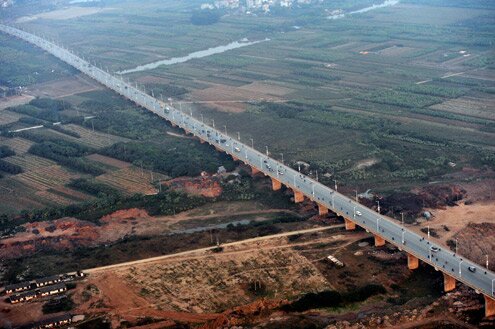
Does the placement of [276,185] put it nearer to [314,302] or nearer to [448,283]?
[314,302]

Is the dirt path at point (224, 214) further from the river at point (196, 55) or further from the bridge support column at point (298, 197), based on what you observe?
the river at point (196, 55)

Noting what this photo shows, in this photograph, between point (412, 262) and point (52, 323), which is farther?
point (412, 262)

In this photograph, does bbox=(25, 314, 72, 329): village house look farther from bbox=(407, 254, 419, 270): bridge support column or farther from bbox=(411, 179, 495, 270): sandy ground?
bbox=(411, 179, 495, 270): sandy ground

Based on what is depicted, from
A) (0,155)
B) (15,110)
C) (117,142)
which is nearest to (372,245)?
(117,142)

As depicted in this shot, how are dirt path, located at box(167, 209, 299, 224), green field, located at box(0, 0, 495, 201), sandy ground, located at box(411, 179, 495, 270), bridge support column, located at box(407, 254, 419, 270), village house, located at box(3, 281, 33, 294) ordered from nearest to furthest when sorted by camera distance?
village house, located at box(3, 281, 33, 294) → bridge support column, located at box(407, 254, 419, 270) → sandy ground, located at box(411, 179, 495, 270) → dirt path, located at box(167, 209, 299, 224) → green field, located at box(0, 0, 495, 201)

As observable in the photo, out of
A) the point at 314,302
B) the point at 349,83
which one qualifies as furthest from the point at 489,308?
the point at 349,83

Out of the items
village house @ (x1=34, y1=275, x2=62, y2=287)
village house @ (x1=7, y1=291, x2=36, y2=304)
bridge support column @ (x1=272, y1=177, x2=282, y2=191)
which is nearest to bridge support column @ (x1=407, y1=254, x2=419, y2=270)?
bridge support column @ (x1=272, y1=177, x2=282, y2=191)
